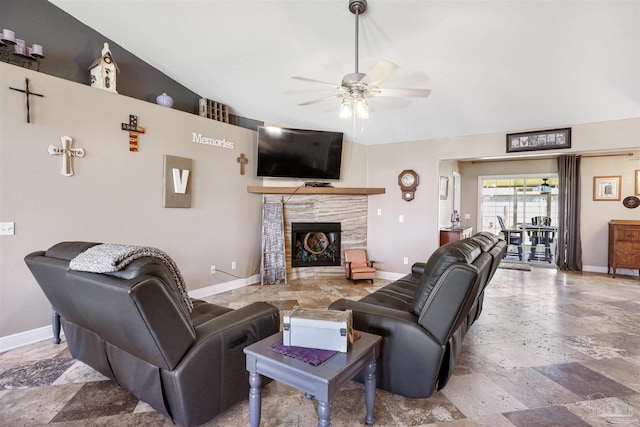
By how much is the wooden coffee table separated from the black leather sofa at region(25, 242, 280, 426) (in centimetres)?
25

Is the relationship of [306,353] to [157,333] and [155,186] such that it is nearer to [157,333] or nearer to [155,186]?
[157,333]

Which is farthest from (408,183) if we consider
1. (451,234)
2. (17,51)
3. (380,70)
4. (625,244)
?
(17,51)

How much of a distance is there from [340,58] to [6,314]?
13.2 ft

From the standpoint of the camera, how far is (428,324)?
74.5 inches

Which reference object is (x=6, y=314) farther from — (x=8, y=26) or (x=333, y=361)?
(x=333, y=361)

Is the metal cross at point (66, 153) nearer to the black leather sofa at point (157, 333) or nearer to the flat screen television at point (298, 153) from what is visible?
the black leather sofa at point (157, 333)

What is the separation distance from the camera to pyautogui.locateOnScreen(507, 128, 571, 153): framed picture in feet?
14.4

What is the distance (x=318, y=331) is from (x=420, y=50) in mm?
2970

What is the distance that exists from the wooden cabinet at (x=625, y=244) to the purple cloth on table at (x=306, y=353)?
6677mm

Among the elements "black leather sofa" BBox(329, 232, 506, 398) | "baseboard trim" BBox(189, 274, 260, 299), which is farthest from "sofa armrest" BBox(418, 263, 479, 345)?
"baseboard trim" BBox(189, 274, 260, 299)

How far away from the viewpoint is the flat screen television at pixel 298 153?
4.84 metres

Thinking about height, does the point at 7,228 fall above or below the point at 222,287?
above

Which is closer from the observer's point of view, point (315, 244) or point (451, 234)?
point (451, 234)

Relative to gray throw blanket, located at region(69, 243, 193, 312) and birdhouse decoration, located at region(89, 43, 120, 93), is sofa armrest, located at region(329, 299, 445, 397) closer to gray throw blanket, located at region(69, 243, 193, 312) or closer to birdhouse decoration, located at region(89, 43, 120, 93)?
gray throw blanket, located at region(69, 243, 193, 312)
